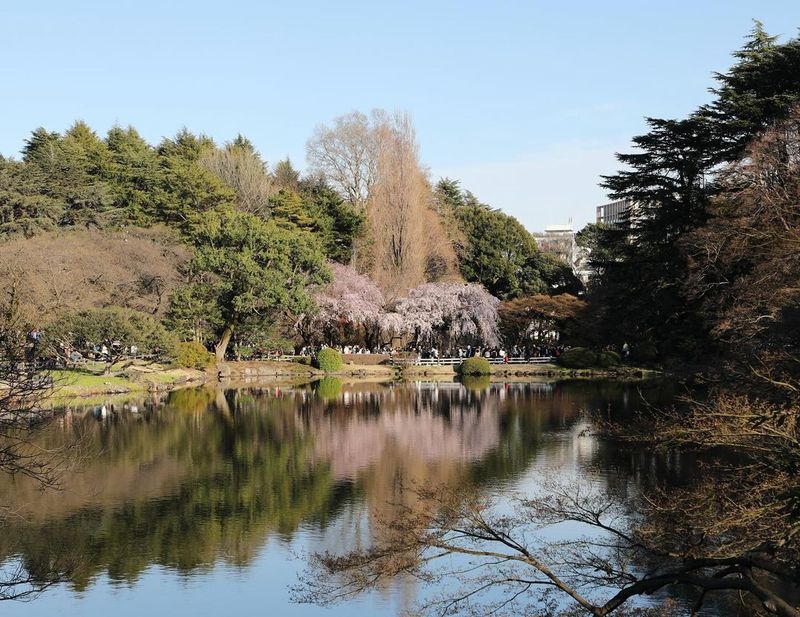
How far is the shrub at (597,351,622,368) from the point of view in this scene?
4922cm

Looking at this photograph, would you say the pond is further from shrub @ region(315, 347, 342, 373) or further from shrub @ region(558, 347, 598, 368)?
shrub @ region(558, 347, 598, 368)

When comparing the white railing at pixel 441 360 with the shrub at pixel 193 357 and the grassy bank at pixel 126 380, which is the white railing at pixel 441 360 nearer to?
the shrub at pixel 193 357

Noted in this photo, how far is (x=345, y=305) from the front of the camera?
51188 millimetres

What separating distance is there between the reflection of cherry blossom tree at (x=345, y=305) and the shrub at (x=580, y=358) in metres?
10.3

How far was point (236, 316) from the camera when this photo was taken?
153 ft

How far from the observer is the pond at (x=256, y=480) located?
1428cm

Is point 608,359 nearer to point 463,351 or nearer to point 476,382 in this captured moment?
point 476,382

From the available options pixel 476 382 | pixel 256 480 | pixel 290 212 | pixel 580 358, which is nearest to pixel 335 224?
pixel 290 212

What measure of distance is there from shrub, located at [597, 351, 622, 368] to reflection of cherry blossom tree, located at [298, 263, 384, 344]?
1191 cm

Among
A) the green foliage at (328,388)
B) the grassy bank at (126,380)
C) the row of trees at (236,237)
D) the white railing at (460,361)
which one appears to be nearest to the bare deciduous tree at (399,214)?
the row of trees at (236,237)

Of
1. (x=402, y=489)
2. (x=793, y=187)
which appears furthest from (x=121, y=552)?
(x=793, y=187)

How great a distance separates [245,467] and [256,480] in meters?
1.67

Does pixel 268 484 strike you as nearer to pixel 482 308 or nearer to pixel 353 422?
pixel 353 422

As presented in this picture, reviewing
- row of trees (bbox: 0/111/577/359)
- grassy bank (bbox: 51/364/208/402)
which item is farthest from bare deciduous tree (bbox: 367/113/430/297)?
grassy bank (bbox: 51/364/208/402)
